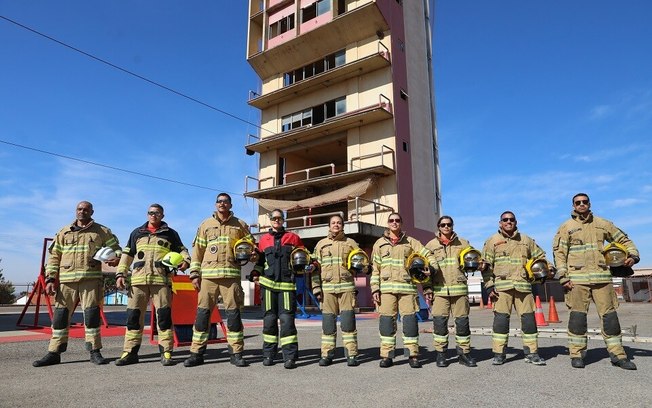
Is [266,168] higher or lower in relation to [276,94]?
lower

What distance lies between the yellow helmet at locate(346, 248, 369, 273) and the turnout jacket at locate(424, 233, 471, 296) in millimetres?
883

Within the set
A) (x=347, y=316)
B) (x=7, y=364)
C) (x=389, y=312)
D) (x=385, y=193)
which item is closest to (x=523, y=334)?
(x=389, y=312)

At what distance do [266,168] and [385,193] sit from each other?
8579 millimetres

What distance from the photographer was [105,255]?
603 cm

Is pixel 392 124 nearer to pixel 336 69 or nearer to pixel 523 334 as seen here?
pixel 336 69

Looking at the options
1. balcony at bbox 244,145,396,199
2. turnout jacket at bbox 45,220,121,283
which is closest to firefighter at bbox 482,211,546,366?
turnout jacket at bbox 45,220,121,283

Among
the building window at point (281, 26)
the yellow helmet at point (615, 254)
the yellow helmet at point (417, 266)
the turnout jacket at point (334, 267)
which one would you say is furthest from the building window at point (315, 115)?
the yellow helmet at point (615, 254)

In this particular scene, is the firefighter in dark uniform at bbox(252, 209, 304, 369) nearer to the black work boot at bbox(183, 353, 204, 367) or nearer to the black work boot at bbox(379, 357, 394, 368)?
the black work boot at bbox(183, 353, 204, 367)

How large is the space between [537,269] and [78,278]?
629 centimetres

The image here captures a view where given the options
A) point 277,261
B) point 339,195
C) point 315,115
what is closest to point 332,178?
point 339,195

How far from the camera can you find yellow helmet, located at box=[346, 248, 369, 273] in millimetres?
5852

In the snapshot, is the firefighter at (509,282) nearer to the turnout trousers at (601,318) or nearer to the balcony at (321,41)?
the turnout trousers at (601,318)

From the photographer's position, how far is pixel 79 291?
6105 millimetres

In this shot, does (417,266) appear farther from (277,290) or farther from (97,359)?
(97,359)
